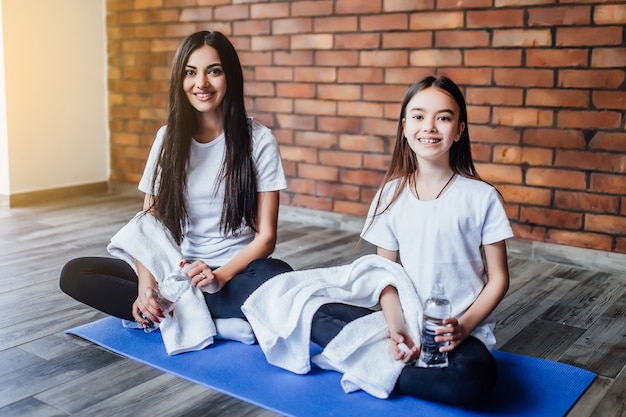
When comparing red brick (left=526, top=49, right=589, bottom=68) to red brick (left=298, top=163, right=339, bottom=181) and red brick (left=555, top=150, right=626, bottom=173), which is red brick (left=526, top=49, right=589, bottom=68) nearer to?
red brick (left=555, top=150, right=626, bottom=173)

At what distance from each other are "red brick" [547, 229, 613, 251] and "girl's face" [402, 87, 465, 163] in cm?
140

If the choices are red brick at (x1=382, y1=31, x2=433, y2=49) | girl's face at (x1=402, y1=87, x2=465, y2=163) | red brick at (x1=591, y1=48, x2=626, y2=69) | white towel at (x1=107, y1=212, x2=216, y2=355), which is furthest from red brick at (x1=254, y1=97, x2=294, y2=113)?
girl's face at (x1=402, y1=87, x2=465, y2=163)

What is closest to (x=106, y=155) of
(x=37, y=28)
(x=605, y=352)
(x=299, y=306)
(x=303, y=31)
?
(x=37, y=28)

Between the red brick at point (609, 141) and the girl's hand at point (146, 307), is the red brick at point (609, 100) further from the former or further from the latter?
the girl's hand at point (146, 307)

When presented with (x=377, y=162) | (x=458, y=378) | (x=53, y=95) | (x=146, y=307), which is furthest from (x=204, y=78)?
(x=53, y=95)

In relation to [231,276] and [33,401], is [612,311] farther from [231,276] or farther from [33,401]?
[33,401]

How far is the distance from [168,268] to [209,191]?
0.78 feet

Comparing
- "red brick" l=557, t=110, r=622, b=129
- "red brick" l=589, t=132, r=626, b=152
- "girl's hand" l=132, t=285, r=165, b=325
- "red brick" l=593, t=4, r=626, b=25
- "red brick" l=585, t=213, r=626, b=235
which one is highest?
"red brick" l=593, t=4, r=626, b=25

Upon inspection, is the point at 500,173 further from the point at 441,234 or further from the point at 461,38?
the point at 441,234

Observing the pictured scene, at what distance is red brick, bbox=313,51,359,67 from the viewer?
334 cm

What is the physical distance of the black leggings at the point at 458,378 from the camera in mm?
1488

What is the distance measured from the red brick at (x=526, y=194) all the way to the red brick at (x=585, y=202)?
0.14ft

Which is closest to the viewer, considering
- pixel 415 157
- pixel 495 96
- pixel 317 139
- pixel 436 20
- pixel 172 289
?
pixel 415 157

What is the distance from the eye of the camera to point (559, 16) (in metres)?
2.74
